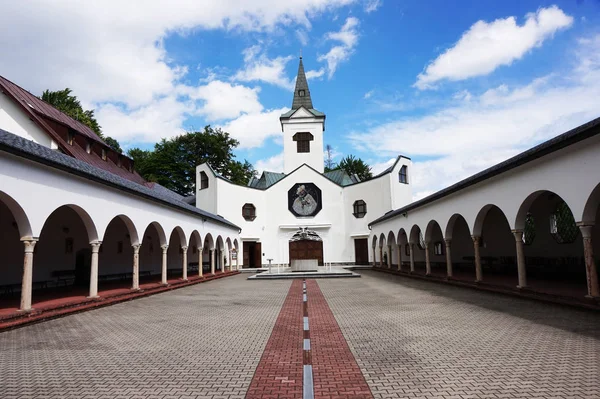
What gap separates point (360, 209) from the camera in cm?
3459

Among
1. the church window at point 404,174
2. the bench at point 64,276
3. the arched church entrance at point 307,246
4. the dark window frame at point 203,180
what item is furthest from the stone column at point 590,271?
the dark window frame at point 203,180

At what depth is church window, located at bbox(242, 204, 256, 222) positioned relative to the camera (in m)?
34.4

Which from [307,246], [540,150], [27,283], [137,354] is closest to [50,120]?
[27,283]

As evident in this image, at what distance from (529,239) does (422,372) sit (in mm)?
14929

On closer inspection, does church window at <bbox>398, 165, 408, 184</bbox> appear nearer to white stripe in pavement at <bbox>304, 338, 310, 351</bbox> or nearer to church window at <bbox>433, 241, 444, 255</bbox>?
church window at <bbox>433, 241, 444, 255</bbox>

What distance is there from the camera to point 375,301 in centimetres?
1137

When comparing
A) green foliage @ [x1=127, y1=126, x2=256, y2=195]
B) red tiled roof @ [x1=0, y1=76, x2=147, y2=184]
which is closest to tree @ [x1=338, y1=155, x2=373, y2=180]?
green foliage @ [x1=127, y1=126, x2=256, y2=195]

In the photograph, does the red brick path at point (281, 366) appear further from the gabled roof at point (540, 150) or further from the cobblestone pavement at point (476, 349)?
the gabled roof at point (540, 150)

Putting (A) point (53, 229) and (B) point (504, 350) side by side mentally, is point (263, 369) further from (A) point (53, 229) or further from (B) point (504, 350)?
(A) point (53, 229)

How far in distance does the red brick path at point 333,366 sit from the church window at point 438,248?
17.8m

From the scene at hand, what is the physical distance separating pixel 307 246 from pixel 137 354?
29.4 metres

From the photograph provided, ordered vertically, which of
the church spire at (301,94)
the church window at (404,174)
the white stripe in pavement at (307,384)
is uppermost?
the church spire at (301,94)

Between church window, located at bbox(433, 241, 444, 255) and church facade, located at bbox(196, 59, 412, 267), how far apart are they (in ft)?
26.4

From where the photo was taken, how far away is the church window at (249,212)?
34375 mm
